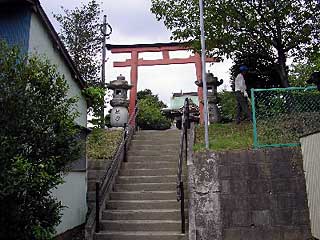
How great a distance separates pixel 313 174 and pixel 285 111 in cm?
198

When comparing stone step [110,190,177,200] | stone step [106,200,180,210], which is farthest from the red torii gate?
stone step [106,200,180,210]

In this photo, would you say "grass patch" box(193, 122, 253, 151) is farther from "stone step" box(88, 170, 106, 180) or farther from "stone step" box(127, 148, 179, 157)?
"stone step" box(88, 170, 106, 180)

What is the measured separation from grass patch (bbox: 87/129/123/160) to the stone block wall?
3.66m

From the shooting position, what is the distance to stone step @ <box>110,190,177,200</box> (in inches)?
323

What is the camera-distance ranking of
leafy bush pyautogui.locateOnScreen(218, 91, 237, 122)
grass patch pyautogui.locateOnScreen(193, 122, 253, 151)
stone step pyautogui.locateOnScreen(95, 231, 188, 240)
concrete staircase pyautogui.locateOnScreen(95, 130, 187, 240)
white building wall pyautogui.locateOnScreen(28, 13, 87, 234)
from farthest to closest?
1. leafy bush pyautogui.locateOnScreen(218, 91, 237, 122)
2. grass patch pyautogui.locateOnScreen(193, 122, 253, 151)
3. concrete staircase pyautogui.locateOnScreen(95, 130, 187, 240)
4. stone step pyautogui.locateOnScreen(95, 231, 188, 240)
5. white building wall pyautogui.locateOnScreen(28, 13, 87, 234)

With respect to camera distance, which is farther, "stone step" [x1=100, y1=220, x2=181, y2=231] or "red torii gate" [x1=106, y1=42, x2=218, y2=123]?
"red torii gate" [x1=106, y1=42, x2=218, y2=123]

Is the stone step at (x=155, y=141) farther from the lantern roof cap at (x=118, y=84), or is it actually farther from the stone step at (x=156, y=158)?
the lantern roof cap at (x=118, y=84)

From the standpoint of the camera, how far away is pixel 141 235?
700 centimetres

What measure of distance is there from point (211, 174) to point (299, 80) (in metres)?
9.99

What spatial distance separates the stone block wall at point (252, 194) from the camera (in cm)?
691

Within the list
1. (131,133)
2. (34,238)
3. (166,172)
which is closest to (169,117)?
(131,133)

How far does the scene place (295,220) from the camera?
22.6ft

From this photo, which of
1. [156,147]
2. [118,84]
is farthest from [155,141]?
[118,84]

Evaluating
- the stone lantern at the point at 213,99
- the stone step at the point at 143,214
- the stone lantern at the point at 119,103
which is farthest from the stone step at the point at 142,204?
the stone lantern at the point at 119,103
